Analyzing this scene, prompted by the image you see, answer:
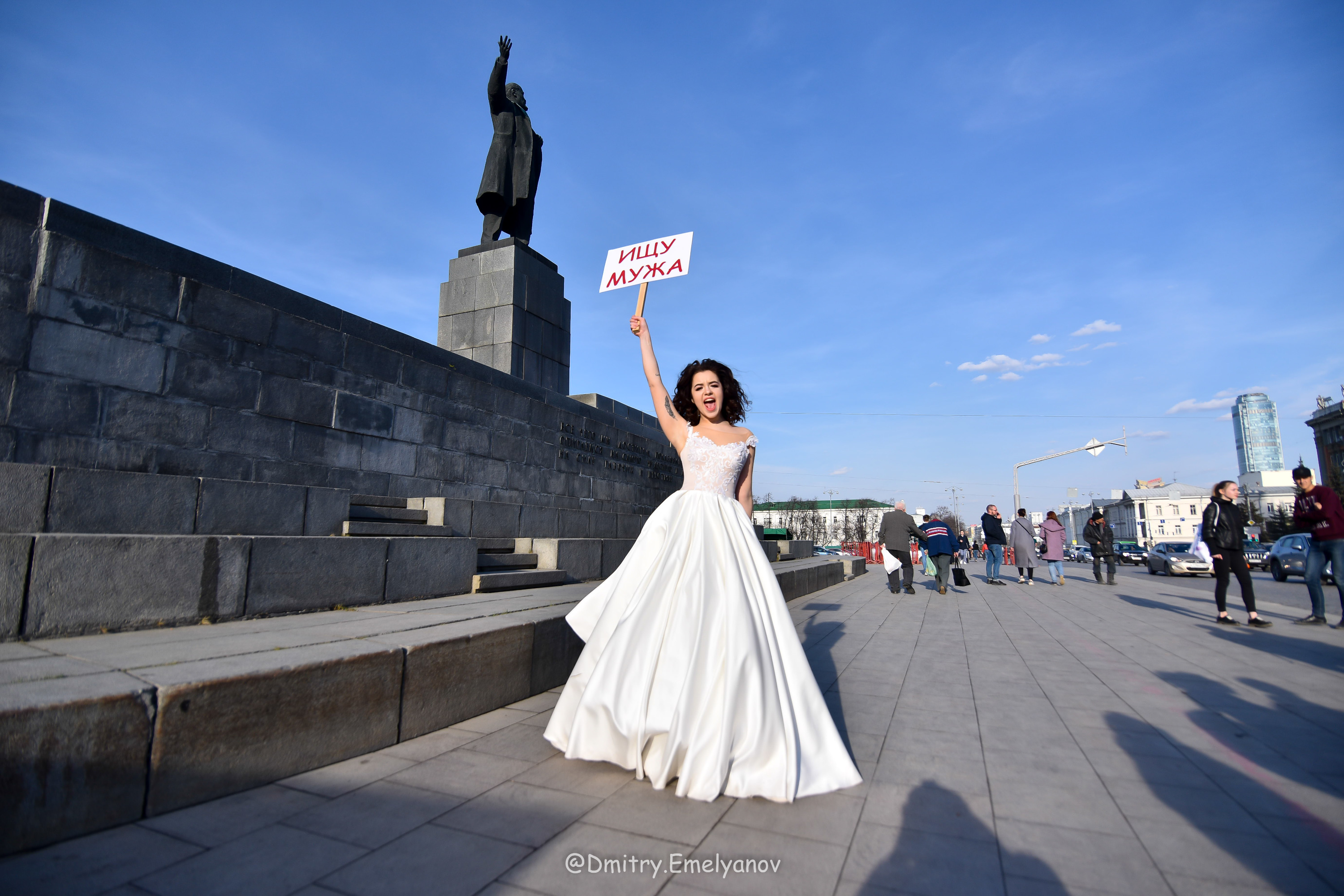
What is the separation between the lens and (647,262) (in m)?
4.32

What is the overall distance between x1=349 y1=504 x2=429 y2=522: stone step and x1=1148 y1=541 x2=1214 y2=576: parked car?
69.2ft

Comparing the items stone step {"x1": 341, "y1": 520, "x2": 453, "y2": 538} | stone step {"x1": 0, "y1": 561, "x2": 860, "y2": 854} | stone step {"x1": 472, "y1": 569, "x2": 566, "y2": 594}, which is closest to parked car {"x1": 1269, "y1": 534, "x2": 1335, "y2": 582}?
stone step {"x1": 472, "y1": 569, "x2": 566, "y2": 594}

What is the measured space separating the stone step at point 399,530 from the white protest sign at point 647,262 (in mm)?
2649

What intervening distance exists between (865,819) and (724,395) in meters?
2.13

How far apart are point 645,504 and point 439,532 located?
6.54 meters

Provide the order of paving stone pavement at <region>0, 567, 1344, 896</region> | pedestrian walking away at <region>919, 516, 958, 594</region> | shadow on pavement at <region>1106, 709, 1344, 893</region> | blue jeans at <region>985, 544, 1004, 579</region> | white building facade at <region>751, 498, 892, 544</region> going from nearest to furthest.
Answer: paving stone pavement at <region>0, 567, 1344, 896</region>, shadow on pavement at <region>1106, 709, 1344, 893</region>, pedestrian walking away at <region>919, 516, 958, 594</region>, blue jeans at <region>985, 544, 1004, 579</region>, white building facade at <region>751, 498, 892, 544</region>

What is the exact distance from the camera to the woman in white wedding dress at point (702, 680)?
255 cm

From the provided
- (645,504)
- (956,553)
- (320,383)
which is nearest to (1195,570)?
(956,553)

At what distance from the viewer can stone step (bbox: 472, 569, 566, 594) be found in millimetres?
5707

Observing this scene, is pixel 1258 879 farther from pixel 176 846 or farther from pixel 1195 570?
pixel 1195 570

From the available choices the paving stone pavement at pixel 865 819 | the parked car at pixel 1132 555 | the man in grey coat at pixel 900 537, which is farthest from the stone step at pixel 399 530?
the parked car at pixel 1132 555

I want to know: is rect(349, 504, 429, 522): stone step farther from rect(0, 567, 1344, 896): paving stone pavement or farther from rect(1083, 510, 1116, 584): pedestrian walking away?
rect(1083, 510, 1116, 584): pedestrian walking away

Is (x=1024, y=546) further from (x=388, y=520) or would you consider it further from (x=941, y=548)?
(x=388, y=520)

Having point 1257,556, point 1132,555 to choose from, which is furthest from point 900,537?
point 1132,555
